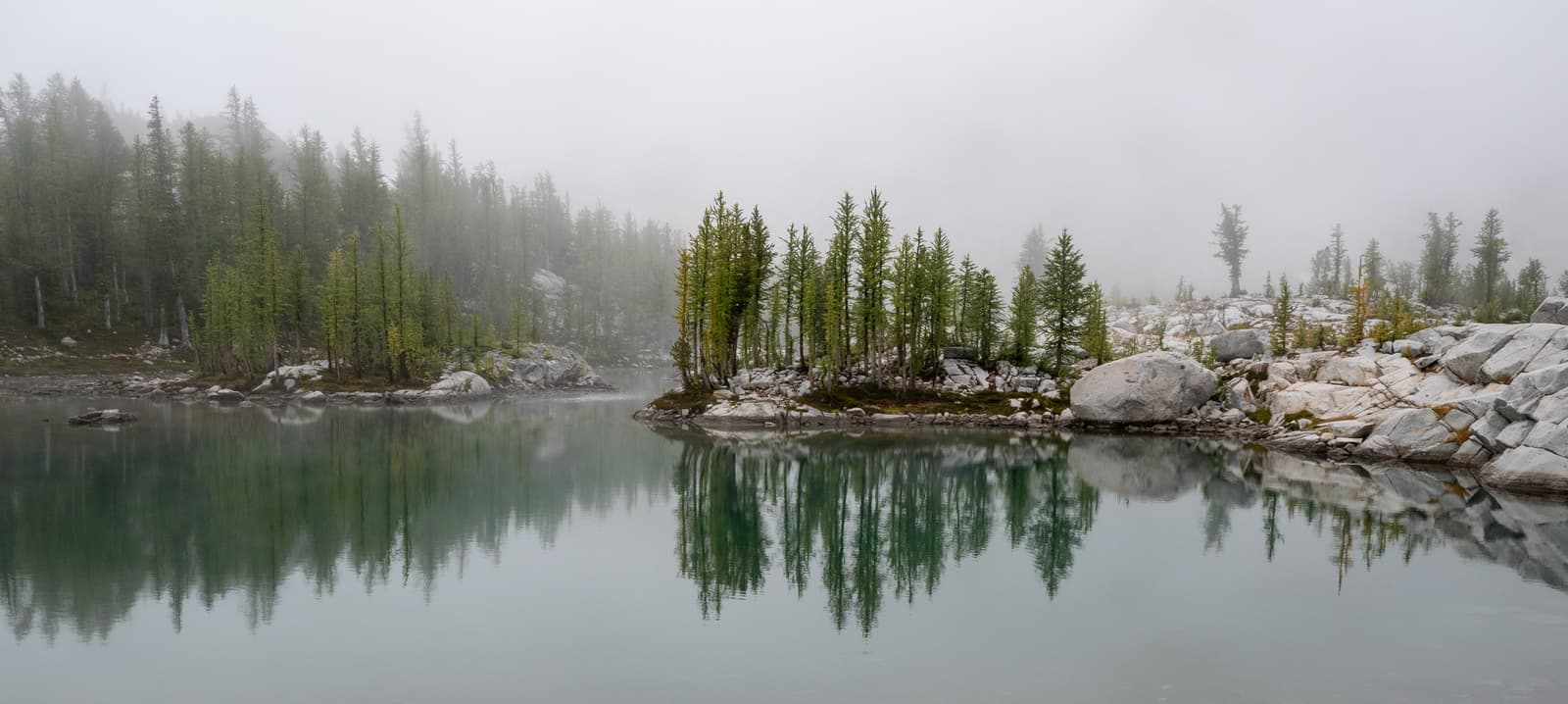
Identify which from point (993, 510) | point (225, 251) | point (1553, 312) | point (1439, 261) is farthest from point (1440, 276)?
point (225, 251)

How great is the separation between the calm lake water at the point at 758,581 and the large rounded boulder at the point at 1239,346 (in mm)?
26281

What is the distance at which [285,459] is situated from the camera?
36.5 metres

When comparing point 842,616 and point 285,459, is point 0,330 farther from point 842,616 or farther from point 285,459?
point 842,616

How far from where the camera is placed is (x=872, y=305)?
201 feet

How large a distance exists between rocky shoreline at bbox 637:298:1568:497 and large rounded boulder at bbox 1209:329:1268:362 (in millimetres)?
112

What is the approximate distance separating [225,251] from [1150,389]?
11118 centimetres

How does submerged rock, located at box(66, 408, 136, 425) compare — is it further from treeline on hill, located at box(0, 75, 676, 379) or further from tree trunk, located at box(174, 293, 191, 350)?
tree trunk, located at box(174, 293, 191, 350)

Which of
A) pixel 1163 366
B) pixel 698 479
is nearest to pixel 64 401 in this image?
pixel 698 479

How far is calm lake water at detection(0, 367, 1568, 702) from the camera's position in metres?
13.3

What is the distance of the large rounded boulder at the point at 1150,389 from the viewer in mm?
51656

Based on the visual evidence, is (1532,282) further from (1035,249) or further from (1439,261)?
(1035,249)

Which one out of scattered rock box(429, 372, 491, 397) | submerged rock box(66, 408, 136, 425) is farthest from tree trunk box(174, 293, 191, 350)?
submerged rock box(66, 408, 136, 425)

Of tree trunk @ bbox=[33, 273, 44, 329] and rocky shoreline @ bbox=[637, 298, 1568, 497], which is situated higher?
tree trunk @ bbox=[33, 273, 44, 329]

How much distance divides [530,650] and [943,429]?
42638mm
